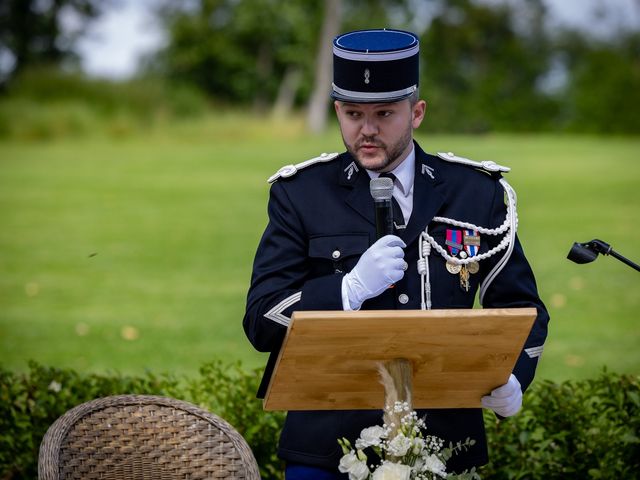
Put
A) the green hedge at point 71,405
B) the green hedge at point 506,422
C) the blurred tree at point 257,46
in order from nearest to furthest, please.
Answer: the green hedge at point 506,422, the green hedge at point 71,405, the blurred tree at point 257,46

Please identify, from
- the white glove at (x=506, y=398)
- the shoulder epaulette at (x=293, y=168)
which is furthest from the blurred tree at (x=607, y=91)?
the white glove at (x=506, y=398)

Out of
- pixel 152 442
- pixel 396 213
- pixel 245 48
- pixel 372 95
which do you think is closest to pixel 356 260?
pixel 396 213

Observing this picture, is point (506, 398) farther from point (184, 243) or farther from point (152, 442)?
point (184, 243)

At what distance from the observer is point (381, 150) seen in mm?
3348

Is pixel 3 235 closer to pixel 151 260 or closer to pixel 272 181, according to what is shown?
pixel 151 260

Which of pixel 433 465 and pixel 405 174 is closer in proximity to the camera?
pixel 433 465

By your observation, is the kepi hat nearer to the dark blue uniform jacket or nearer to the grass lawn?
the dark blue uniform jacket

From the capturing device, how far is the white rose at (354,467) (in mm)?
2931

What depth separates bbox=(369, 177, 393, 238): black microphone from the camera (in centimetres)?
303

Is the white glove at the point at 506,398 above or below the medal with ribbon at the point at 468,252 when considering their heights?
below

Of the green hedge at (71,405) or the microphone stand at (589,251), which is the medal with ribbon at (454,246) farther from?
the green hedge at (71,405)

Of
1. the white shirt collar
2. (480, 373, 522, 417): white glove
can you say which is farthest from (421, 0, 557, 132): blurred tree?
(480, 373, 522, 417): white glove

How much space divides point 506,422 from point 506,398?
1.70 metres

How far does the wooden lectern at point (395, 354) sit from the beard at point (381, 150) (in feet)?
2.29
